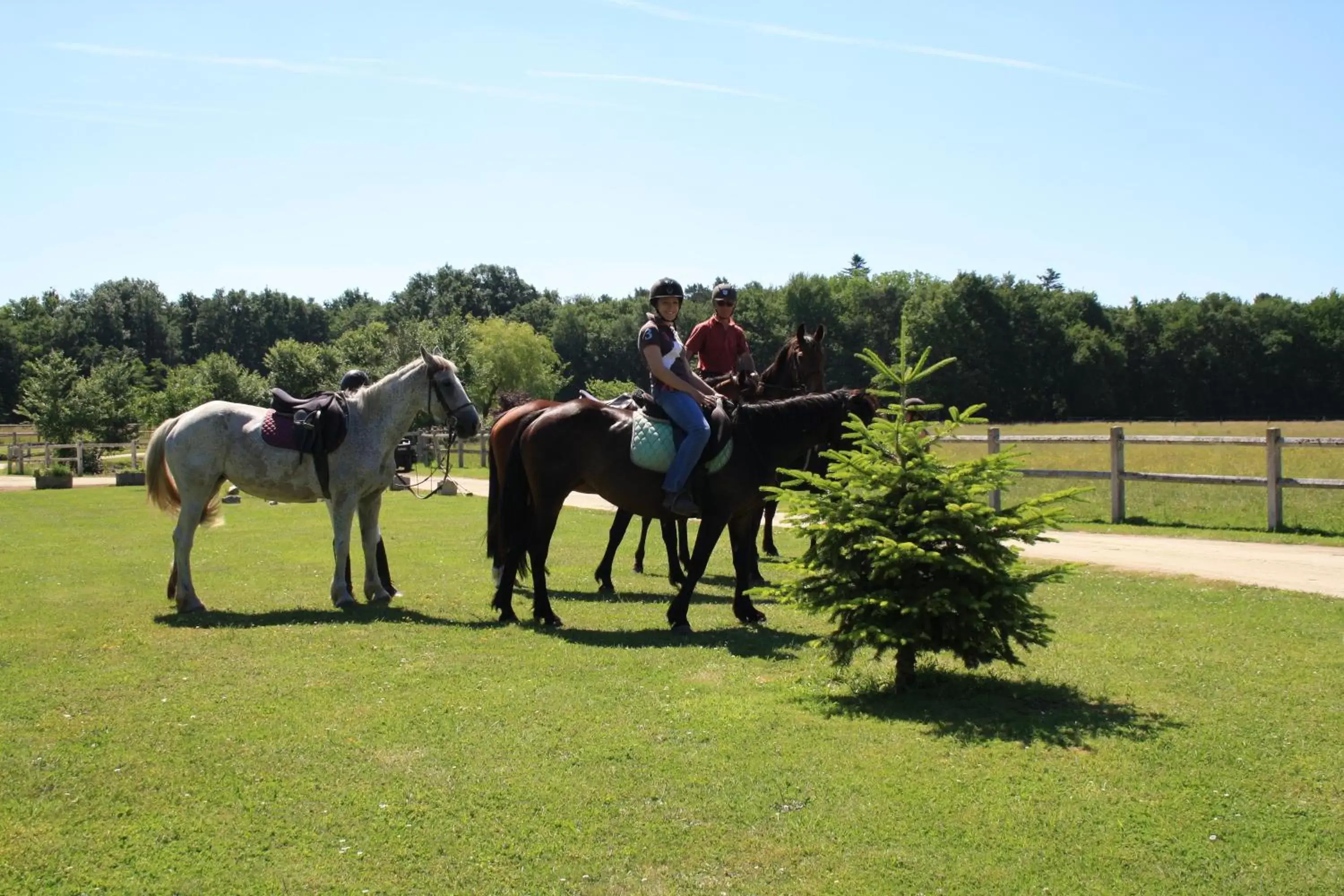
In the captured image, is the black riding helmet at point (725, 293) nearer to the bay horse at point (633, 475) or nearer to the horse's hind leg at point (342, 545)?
the bay horse at point (633, 475)

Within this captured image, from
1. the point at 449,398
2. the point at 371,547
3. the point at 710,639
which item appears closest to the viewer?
the point at 710,639

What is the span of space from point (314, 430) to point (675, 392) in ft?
13.7

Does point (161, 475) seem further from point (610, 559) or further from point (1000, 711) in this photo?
point (1000, 711)

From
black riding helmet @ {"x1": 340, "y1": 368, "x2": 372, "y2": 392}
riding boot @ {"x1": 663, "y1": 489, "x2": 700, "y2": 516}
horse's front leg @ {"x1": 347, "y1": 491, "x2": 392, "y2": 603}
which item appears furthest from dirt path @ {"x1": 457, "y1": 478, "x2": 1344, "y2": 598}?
black riding helmet @ {"x1": 340, "y1": 368, "x2": 372, "y2": 392}

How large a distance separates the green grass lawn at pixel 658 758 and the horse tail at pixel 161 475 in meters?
1.79

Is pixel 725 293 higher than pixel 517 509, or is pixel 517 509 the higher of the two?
pixel 725 293

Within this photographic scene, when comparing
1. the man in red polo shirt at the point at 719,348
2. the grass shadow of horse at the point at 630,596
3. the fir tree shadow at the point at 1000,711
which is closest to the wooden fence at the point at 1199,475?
the man in red polo shirt at the point at 719,348

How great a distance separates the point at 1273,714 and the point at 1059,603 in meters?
4.27

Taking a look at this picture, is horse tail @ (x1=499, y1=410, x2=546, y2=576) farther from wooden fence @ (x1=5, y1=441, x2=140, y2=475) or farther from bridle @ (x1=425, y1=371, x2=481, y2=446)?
wooden fence @ (x1=5, y1=441, x2=140, y2=475)

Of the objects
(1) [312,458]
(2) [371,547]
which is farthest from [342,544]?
(1) [312,458]

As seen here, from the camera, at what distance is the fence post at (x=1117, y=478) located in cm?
1952

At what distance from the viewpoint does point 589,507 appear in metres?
25.1

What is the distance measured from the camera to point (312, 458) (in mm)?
11680

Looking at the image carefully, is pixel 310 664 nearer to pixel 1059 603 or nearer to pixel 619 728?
pixel 619 728
